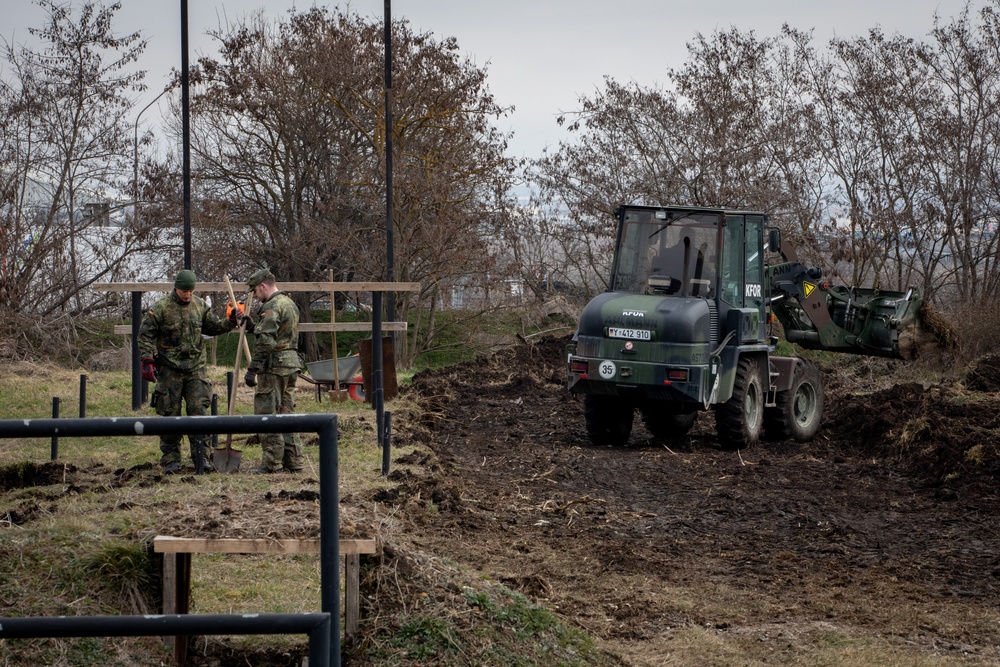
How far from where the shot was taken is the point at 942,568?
789cm

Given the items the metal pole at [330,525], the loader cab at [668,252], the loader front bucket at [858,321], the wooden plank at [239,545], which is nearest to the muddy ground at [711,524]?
the wooden plank at [239,545]

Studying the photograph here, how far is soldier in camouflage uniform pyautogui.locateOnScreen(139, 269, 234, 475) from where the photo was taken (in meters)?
10.3

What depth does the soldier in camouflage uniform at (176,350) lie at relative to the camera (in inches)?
405

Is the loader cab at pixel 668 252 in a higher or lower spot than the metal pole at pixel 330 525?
higher

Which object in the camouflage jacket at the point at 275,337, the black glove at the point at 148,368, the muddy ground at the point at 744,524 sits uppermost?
the camouflage jacket at the point at 275,337

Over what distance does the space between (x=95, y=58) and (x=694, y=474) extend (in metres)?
17.3

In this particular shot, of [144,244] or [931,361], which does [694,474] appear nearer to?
[931,361]

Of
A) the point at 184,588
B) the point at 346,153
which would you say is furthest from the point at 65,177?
the point at 184,588

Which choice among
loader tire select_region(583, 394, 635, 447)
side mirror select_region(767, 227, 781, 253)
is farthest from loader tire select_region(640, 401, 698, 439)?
side mirror select_region(767, 227, 781, 253)

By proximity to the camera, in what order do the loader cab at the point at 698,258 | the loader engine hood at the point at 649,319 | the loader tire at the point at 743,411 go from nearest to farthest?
the loader engine hood at the point at 649,319 → the loader cab at the point at 698,258 → the loader tire at the point at 743,411

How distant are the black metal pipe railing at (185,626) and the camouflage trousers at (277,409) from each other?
24.7ft

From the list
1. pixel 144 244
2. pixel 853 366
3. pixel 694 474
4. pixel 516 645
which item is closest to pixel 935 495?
pixel 694 474

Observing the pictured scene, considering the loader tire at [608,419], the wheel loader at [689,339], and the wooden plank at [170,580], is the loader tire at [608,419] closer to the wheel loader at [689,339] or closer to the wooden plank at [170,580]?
the wheel loader at [689,339]

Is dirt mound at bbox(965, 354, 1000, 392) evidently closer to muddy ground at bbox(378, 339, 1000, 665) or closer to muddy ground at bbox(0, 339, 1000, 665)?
muddy ground at bbox(0, 339, 1000, 665)
